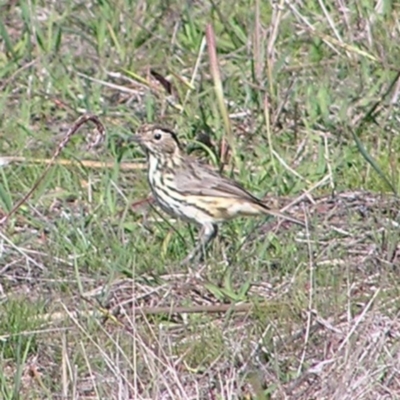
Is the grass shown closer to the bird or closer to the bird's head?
the bird

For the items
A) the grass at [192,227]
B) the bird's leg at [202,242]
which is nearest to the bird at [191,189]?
the bird's leg at [202,242]

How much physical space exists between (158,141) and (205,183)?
0.38 meters

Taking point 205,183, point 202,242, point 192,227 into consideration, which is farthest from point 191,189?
point 202,242

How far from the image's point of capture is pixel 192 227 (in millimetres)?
8359

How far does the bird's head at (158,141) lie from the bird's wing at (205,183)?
0.13m

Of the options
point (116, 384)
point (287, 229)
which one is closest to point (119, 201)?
point (287, 229)

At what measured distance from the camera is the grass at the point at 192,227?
252 inches

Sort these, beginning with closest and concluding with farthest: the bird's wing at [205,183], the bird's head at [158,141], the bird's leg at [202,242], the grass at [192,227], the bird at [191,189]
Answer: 1. the grass at [192,227]
2. the bird's leg at [202,242]
3. the bird at [191,189]
4. the bird's wing at [205,183]
5. the bird's head at [158,141]

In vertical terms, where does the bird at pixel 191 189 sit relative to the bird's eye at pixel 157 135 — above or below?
below

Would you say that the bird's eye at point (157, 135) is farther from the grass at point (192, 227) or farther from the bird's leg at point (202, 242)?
the bird's leg at point (202, 242)

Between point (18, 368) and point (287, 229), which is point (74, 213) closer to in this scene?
point (287, 229)

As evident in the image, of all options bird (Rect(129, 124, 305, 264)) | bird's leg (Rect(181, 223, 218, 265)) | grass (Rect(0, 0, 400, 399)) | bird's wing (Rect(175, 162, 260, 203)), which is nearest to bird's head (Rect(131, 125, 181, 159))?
bird (Rect(129, 124, 305, 264))

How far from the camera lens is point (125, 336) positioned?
6711mm

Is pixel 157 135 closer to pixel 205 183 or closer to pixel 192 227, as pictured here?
pixel 205 183
